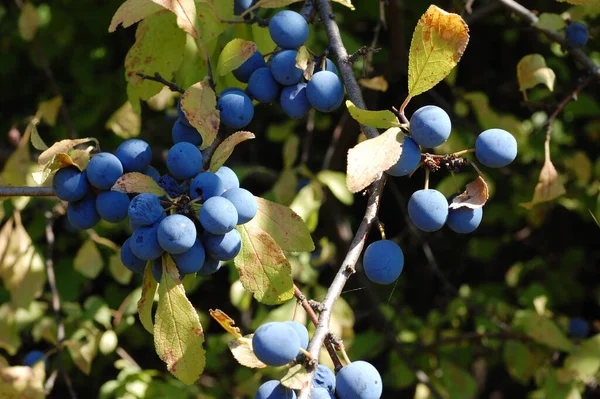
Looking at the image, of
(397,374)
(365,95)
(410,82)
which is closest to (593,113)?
(365,95)

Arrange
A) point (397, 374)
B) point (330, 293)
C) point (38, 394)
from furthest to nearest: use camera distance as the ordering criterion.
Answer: point (397, 374) < point (38, 394) < point (330, 293)

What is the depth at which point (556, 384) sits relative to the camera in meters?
1.72

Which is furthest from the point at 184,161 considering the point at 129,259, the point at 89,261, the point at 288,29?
the point at 89,261

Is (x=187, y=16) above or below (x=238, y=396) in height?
above

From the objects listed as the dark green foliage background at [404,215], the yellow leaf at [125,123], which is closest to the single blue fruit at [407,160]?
the dark green foliage background at [404,215]

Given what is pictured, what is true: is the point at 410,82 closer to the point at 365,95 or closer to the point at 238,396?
the point at 365,95

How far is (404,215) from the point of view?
2.15m

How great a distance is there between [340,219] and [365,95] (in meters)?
0.54

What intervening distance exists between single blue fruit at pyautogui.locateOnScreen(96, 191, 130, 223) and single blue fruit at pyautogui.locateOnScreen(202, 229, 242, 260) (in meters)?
0.15

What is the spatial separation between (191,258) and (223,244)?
0.15ft

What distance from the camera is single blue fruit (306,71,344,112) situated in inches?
38.2

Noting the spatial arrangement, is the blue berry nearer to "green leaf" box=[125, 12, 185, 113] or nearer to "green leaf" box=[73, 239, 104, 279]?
"green leaf" box=[125, 12, 185, 113]

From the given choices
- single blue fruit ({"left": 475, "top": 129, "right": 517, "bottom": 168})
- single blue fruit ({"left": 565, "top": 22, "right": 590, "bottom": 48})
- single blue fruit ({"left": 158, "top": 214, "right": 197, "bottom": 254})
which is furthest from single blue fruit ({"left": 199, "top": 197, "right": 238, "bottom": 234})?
single blue fruit ({"left": 565, "top": 22, "right": 590, "bottom": 48})

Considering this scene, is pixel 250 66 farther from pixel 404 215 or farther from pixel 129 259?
pixel 404 215
